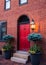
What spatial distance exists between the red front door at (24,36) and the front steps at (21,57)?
0.58m

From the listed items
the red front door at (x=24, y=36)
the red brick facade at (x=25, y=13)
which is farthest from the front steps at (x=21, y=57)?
the red brick facade at (x=25, y=13)

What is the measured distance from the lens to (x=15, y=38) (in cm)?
1317

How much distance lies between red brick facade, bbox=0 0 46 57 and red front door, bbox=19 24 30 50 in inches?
21.1

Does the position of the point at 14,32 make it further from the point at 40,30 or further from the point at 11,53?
the point at 40,30

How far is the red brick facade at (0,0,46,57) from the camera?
11.2m

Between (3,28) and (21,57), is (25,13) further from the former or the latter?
(21,57)

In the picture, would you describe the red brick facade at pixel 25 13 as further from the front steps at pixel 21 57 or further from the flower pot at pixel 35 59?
the front steps at pixel 21 57

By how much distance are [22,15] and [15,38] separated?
193 cm

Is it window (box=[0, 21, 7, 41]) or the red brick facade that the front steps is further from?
window (box=[0, 21, 7, 41])

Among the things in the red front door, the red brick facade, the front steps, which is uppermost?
the red brick facade

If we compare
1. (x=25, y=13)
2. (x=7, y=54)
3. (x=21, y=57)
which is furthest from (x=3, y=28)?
(x=21, y=57)

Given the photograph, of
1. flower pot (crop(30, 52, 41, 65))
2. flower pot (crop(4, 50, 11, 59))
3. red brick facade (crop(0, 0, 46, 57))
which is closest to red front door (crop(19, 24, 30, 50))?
red brick facade (crop(0, 0, 46, 57))

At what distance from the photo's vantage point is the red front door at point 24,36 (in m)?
12.5

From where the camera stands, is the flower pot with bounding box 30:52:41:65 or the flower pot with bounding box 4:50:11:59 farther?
the flower pot with bounding box 4:50:11:59
